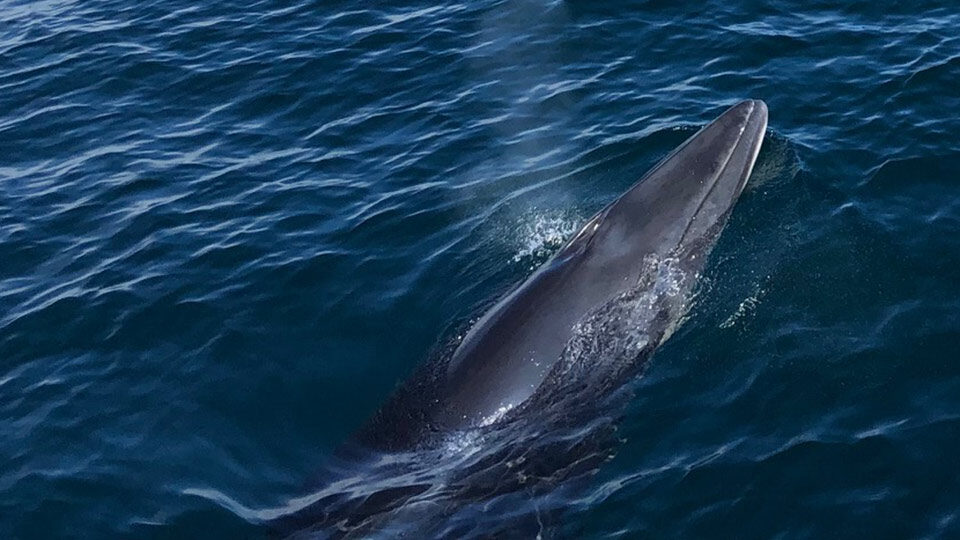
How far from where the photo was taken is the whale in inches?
611

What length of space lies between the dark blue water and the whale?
35 cm

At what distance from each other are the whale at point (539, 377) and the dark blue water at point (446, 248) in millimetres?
350

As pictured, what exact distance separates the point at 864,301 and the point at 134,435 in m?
11.3

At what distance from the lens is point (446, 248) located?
70.1 ft

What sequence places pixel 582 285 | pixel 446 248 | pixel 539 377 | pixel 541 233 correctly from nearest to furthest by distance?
pixel 539 377, pixel 582 285, pixel 541 233, pixel 446 248

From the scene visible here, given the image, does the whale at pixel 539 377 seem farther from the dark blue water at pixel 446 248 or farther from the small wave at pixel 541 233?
the small wave at pixel 541 233

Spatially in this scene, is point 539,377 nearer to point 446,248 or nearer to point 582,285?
point 582,285

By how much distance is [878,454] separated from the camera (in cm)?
1538

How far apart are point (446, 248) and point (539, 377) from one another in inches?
214

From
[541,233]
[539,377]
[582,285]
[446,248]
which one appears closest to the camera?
[539,377]

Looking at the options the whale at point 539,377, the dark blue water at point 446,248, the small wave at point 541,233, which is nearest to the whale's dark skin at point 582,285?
the whale at point 539,377

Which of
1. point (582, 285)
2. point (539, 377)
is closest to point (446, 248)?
point (582, 285)

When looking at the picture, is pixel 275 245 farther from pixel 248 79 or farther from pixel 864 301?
pixel 864 301

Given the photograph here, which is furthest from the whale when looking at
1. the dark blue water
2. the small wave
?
the small wave
